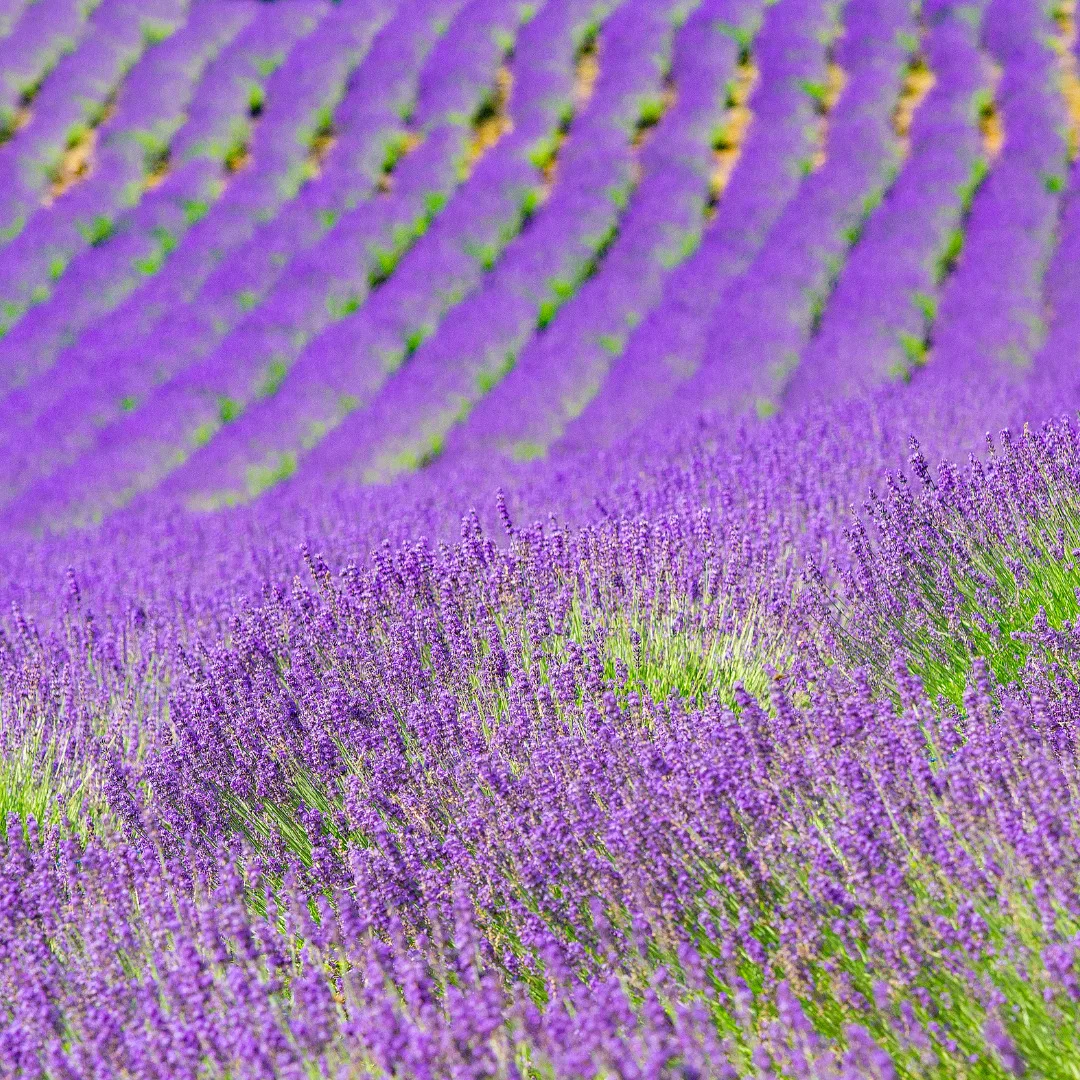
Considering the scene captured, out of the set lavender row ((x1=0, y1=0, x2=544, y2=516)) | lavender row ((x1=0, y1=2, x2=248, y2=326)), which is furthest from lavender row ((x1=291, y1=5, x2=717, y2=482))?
lavender row ((x1=0, y1=2, x2=248, y2=326))

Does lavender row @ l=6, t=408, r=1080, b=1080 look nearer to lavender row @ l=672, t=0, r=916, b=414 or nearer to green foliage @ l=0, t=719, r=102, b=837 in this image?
green foliage @ l=0, t=719, r=102, b=837

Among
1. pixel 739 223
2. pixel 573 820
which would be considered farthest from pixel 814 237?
pixel 573 820

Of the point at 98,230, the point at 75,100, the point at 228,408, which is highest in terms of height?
the point at 75,100

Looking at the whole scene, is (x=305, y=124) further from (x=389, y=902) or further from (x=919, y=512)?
(x=389, y=902)

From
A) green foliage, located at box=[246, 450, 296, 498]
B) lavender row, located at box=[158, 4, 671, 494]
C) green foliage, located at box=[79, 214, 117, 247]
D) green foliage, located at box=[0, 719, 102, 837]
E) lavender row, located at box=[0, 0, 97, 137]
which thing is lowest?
green foliage, located at box=[246, 450, 296, 498]

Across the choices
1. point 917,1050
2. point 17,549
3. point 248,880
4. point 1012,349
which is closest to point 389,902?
point 248,880

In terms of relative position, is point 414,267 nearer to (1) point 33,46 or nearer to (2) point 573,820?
(1) point 33,46
